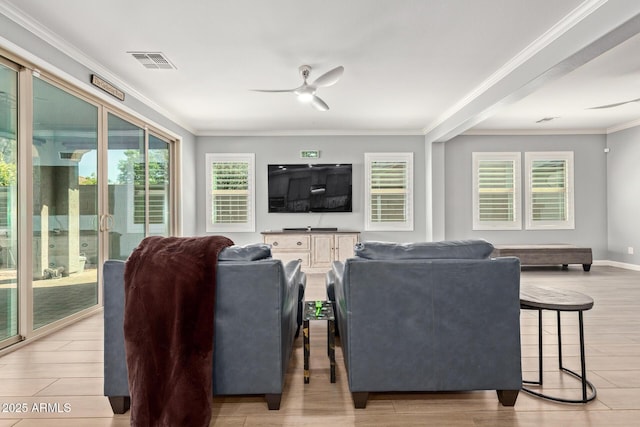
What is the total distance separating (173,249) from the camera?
1768mm

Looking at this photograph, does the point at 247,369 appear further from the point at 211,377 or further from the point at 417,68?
the point at 417,68

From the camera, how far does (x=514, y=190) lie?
271 inches

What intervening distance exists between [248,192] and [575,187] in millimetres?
6525

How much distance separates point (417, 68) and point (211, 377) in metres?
3.74

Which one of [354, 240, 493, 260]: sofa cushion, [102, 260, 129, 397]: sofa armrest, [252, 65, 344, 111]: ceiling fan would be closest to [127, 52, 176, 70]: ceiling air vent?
[252, 65, 344, 111]: ceiling fan

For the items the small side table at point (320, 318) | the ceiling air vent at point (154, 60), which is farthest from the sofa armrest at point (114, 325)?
the ceiling air vent at point (154, 60)

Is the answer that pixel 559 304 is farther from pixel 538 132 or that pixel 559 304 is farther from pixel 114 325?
pixel 538 132

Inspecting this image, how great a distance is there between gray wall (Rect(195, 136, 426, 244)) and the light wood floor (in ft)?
13.2

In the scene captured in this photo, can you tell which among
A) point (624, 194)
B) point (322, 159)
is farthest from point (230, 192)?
point (624, 194)

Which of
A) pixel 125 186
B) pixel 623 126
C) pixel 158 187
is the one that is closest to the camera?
pixel 125 186

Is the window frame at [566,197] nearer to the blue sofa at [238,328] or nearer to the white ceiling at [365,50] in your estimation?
the white ceiling at [365,50]

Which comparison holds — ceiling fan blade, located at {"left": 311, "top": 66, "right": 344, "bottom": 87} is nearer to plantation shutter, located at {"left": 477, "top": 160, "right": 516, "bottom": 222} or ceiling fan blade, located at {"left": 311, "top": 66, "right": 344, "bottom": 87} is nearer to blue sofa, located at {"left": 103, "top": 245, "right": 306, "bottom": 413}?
blue sofa, located at {"left": 103, "top": 245, "right": 306, "bottom": 413}

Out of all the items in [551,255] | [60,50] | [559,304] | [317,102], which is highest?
[60,50]

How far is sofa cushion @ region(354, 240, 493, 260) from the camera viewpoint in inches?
73.2
